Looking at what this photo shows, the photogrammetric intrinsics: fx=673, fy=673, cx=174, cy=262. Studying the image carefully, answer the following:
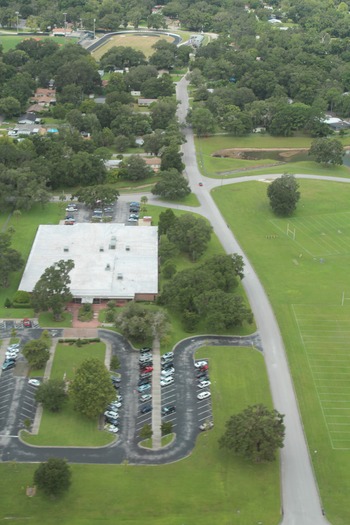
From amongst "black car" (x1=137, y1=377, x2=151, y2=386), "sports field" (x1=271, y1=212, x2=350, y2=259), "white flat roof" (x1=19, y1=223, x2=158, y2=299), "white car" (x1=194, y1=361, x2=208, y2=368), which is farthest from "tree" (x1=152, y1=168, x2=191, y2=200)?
"black car" (x1=137, y1=377, x2=151, y2=386)

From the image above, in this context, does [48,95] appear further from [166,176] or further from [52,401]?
[52,401]

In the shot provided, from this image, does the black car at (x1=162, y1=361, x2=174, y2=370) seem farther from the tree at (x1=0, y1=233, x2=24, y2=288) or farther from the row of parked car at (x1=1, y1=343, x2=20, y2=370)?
the tree at (x1=0, y1=233, x2=24, y2=288)

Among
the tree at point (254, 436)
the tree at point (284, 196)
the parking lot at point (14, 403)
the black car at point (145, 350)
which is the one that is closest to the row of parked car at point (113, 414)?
the black car at point (145, 350)

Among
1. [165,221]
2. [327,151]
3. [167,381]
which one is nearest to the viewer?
[167,381]

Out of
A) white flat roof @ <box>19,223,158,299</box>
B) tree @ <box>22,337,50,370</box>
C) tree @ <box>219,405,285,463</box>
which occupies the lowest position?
white flat roof @ <box>19,223,158,299</box>

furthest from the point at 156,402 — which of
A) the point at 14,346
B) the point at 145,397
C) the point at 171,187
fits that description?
the point at 171,187

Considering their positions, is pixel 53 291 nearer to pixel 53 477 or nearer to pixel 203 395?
pixel 203 395

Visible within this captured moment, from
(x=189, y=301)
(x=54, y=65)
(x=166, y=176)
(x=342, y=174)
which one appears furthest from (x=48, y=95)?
(x=189, y=301)
